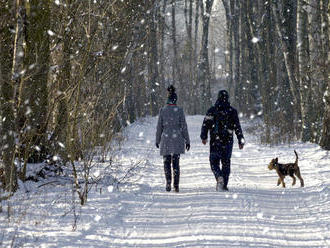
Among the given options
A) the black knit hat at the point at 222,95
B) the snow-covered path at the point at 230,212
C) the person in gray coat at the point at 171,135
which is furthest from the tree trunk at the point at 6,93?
the black knit hat at the point at 222,95

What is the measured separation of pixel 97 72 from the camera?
1298 cm

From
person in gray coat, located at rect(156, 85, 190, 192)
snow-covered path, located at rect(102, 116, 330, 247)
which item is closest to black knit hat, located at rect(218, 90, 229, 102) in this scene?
person in gray coat, located at rect(156, 85, 190, 192)

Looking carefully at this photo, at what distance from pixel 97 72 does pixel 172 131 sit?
4574 millimetres

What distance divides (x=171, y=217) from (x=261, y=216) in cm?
135

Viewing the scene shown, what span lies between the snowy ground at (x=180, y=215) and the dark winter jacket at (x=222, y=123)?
1.05m

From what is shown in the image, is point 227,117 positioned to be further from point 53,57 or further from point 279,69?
point 279,69

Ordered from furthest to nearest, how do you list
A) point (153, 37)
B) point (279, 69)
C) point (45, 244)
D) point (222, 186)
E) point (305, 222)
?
point (153, 37) → point (279, 69) → point (222, 186) → point (305, 222) → point (45, 244)

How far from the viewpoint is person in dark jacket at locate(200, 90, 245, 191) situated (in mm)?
9023

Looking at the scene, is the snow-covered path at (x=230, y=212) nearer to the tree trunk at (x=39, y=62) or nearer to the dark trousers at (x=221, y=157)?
the dark trousers at (x=221, y=157)

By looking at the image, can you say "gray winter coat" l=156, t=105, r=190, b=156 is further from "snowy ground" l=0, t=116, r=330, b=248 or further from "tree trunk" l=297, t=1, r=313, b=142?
"tree trunk" l=297, t=1, r=313, b=142

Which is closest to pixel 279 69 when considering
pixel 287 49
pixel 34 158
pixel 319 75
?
pixel 287 49

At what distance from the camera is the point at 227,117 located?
30.1 ft

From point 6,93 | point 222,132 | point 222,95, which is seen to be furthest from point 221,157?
point 6,93

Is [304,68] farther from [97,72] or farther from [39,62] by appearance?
[39,62]
